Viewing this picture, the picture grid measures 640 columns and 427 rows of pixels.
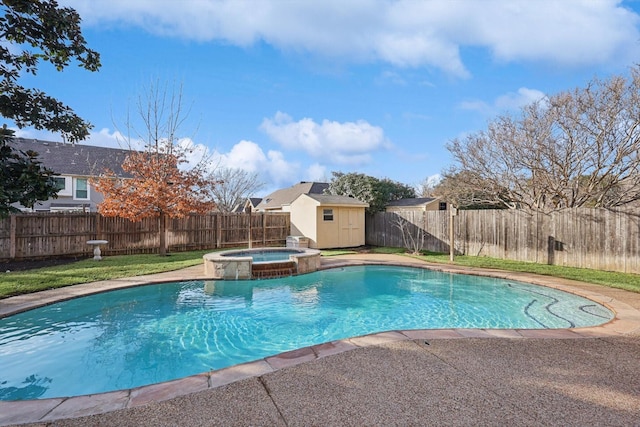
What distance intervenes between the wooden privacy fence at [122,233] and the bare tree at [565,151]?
9445 mm

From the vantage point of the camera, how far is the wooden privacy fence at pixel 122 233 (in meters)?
10.5

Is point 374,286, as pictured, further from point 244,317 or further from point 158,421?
point 158,421

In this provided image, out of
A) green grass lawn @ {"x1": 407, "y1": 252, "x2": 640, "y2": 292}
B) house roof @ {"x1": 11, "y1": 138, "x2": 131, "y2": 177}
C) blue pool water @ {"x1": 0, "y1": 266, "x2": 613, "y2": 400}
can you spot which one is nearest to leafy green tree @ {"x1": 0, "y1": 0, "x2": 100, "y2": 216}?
blue pool water @ {"x1": 0, "y1": 266, "x2": 613, "y2": 400}

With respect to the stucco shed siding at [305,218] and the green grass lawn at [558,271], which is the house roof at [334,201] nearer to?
the stucco shed siding at [305,218]

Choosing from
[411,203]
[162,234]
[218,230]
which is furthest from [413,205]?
[162,234]

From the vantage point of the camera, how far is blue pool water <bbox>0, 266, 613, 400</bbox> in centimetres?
396

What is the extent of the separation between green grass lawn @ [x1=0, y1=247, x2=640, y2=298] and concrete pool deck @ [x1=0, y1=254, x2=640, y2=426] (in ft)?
17.0

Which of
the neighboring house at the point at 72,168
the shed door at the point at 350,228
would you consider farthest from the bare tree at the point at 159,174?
the neighboring house at the point at 72,168

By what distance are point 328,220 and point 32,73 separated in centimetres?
1205

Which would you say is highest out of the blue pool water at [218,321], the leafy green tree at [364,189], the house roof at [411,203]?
the leafy green tree at [364,189]

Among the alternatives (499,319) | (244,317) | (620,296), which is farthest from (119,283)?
(620,296)

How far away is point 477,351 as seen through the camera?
11.9 ft

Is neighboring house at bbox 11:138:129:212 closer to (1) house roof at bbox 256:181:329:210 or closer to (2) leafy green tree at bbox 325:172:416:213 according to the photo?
(1) house roof at bbox 256:181:329:210

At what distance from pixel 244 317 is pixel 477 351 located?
3.87 meters
